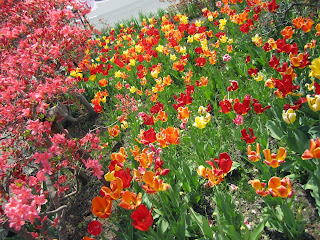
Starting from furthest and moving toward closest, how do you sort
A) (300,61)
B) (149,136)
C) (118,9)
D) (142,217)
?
(118,9)
(300,61)
(149,136)
(142,217)

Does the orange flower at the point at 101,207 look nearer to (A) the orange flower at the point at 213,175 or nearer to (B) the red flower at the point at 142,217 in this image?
(B) the red flower at the point at 142,217

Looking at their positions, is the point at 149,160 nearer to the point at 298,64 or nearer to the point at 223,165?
the point at 223,165

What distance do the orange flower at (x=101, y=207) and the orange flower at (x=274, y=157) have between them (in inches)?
39.9

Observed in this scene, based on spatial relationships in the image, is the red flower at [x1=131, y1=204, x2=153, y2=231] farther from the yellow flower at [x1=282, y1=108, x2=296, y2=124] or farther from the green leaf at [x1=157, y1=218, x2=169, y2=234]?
the yellow flower at [x1=282, y1=108, x2=296, y2=124]

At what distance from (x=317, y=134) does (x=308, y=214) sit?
0.59 metres

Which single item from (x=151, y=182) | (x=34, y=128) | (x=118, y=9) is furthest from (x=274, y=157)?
(x=118, y=9)

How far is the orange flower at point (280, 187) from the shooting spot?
1445 millimetres

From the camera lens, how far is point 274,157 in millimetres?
1627

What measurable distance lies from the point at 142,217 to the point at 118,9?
12094 mm

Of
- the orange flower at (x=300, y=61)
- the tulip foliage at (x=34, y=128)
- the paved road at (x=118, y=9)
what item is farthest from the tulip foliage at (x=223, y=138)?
the paved road at (x=118, y=9)

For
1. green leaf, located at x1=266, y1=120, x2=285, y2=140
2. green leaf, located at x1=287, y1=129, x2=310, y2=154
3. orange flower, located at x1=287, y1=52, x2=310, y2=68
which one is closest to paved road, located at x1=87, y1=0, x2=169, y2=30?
orange flower, located at x1=287, y1=52, x2=310, y2=68

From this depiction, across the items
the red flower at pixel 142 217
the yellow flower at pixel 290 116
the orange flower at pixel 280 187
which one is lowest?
the orange flower at pixel 280 187

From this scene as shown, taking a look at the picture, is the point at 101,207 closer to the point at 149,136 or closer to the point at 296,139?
the point at 149,136

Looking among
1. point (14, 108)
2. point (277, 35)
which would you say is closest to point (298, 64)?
point (277, 35)
